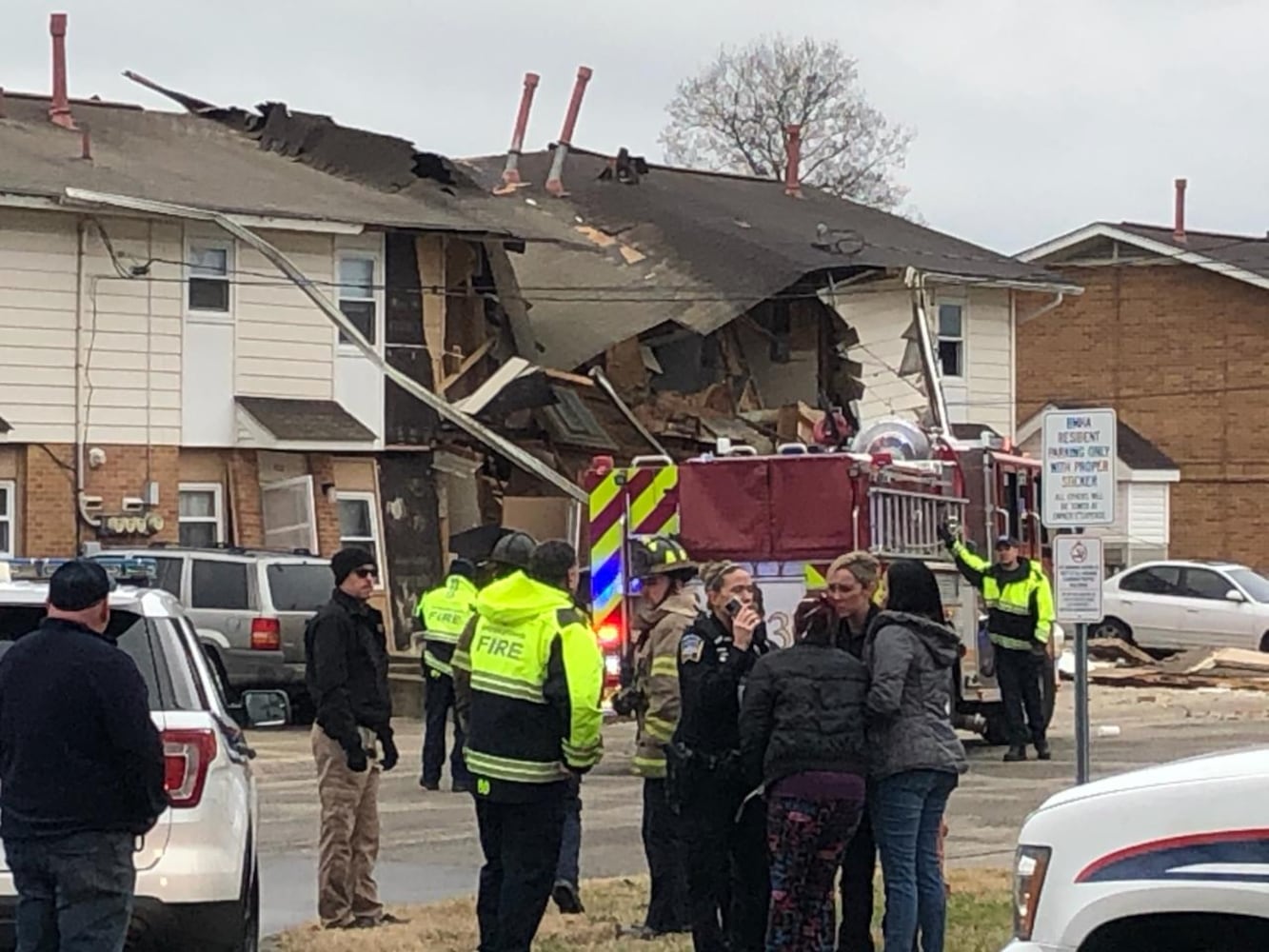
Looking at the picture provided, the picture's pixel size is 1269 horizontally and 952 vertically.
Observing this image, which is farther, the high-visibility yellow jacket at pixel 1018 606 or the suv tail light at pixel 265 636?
the suv tail light at pixel 265 636

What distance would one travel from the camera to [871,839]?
9.31 meters

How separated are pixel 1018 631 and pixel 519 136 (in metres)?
21.6

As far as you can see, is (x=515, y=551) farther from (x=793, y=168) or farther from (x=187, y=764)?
(x=793, y=168)

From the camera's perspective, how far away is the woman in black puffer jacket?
838cm

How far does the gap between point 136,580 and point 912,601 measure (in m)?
3.26

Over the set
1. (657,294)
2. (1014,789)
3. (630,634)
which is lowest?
(1014,789)

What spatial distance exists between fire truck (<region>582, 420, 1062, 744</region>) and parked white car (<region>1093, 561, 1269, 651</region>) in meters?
13.8

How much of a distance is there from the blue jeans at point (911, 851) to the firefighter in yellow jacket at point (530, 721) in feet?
3.82

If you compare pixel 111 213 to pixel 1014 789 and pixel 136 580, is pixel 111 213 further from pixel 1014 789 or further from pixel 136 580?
pixel 136 580

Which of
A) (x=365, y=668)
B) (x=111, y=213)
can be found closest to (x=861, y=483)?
(x=365, y=668)

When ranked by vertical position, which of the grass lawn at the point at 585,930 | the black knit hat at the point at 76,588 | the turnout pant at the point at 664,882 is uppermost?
the black knit hat at the point at 76,588

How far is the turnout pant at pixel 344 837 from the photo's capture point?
34.6 feet

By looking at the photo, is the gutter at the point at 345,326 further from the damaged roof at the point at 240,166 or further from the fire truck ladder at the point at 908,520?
the fire truck ladder at the point at 908,520

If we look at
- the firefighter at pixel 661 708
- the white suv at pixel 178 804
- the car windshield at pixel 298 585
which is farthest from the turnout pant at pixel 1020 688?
the white suv at pixel 178 804
